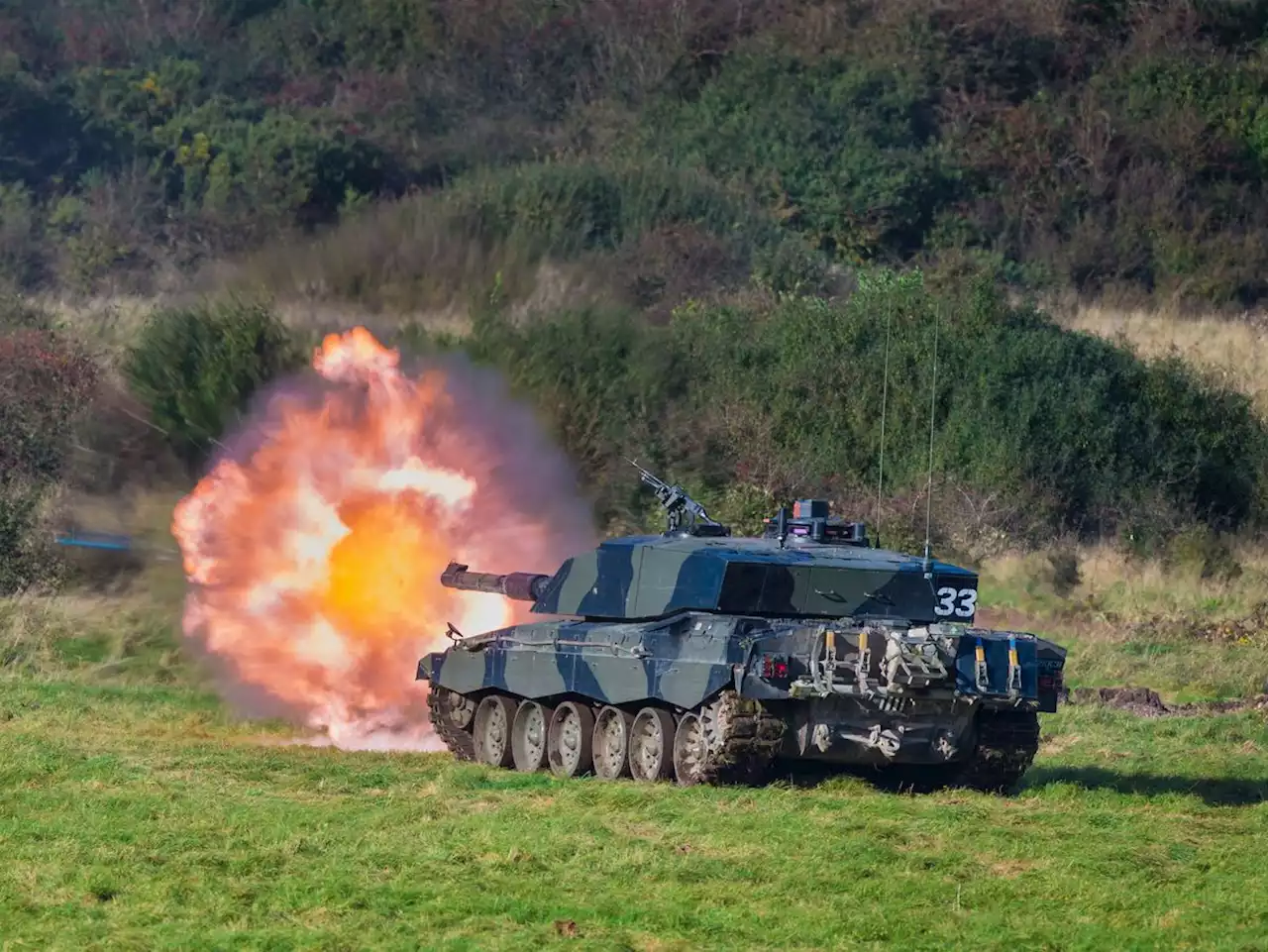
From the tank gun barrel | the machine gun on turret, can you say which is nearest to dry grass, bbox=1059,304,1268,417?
the tank gun barrel

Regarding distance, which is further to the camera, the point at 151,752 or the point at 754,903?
the point at 151,752

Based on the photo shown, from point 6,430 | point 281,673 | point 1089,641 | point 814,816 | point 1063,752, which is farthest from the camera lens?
point 6,430

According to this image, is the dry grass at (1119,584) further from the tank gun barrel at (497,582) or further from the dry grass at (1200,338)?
the tank gun barrel at (497,582)

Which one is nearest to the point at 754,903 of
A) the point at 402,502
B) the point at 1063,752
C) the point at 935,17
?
the point at 1063,752

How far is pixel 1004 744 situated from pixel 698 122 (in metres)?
39.3

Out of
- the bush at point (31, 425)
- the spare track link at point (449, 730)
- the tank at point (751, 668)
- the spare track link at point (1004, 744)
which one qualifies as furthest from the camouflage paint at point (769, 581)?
the bush at point (31, 425)

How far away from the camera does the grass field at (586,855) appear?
13430 mm

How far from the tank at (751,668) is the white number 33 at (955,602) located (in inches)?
0.5

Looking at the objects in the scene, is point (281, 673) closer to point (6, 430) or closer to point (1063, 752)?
point (1063, 752)

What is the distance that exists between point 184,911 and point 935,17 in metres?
49.9

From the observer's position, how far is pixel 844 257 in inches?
2069

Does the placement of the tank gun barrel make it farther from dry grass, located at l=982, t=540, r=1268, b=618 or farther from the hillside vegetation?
dry grass, located at l=982, t=540, r=1268, b=618

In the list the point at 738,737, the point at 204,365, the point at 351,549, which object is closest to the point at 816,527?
the point at 738,737

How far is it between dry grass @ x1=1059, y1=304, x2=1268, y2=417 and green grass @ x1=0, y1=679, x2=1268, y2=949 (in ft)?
73.2
